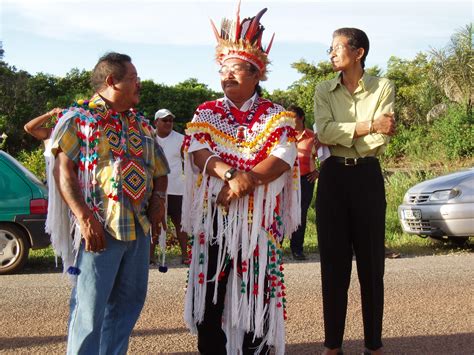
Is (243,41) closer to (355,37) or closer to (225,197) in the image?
(355,37)

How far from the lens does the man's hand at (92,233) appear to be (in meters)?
3.58

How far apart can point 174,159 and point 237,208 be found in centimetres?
463

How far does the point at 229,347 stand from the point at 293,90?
3021 centimetres

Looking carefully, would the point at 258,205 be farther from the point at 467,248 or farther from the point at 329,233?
the point at 467,248

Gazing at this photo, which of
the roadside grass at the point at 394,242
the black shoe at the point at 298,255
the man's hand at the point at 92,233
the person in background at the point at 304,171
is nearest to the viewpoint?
the man's hand at the point at 92,233

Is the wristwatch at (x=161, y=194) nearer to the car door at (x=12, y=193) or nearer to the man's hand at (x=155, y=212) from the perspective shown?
the man's hand at (x=155, y=212)

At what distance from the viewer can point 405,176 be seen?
14.6 m

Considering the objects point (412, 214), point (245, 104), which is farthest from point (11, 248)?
point (412, 214)

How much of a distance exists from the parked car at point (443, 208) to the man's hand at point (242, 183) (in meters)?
6.24

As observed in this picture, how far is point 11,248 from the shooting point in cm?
827

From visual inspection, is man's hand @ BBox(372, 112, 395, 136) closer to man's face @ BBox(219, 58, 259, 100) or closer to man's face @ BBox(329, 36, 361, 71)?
man's face @ BBox(329, 36, 361, 71)

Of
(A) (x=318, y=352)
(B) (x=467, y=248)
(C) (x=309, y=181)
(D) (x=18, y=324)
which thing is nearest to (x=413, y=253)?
(B) (x=467, y=248)

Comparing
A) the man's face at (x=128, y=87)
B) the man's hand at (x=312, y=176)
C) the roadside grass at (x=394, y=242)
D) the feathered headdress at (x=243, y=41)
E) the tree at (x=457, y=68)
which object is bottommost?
the roadside grass at (x=394, y=242)

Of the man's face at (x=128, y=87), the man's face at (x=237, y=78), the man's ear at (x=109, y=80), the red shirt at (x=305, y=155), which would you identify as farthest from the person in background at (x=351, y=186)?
the red shirt at (x=305, y=155)
